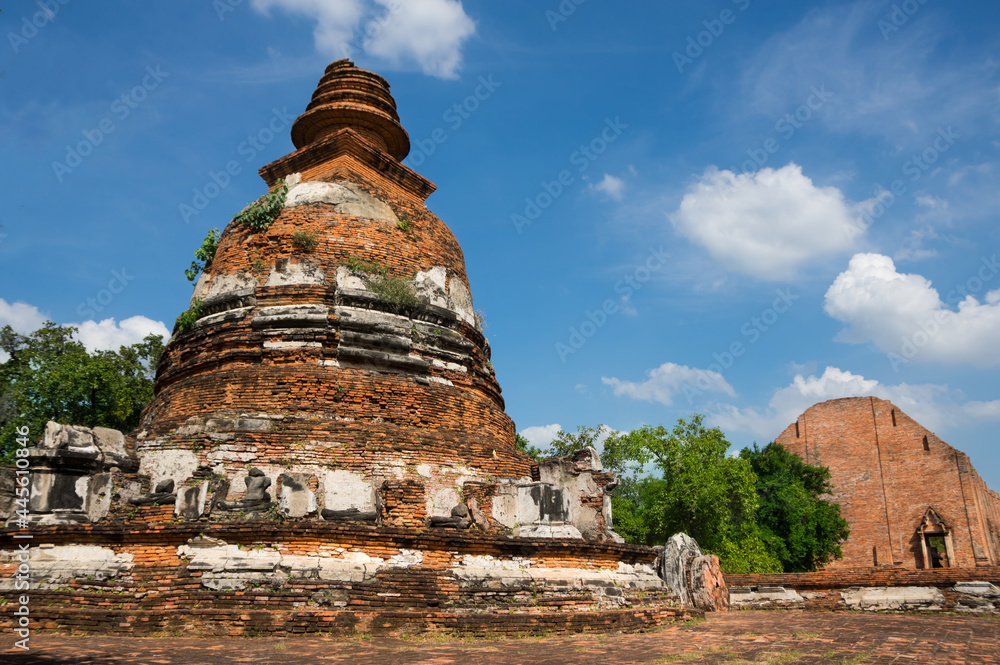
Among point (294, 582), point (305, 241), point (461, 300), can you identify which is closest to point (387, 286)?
point (305, 241)

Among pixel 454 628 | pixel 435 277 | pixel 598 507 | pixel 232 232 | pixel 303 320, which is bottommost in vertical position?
pixel 454 628

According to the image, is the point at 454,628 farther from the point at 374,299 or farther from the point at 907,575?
the point at 907,575

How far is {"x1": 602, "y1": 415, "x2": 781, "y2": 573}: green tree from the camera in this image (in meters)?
21.9

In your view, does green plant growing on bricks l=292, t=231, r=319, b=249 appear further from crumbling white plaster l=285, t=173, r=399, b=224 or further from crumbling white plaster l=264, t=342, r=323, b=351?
crumbling white plaster l=264, t=342, r=323, b=351

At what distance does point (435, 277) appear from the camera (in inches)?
500

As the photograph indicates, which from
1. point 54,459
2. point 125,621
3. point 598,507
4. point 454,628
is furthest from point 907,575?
point 54,459

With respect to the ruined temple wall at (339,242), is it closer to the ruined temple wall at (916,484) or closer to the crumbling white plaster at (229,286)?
the crumbling white plaster at (229,286)

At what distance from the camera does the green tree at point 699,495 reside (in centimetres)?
2192

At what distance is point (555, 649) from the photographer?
712 centimetres

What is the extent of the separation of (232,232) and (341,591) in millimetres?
7610

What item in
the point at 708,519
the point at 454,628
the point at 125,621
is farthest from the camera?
the point at 708,519

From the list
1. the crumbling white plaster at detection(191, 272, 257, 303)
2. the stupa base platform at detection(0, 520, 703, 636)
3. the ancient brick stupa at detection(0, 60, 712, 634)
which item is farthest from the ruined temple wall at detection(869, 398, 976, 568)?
the crumbling white plaster at detection(191, 272, 257, 303)

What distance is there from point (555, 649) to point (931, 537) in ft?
92.3

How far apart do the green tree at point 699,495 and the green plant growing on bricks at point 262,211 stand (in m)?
14.9
